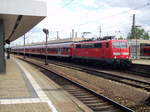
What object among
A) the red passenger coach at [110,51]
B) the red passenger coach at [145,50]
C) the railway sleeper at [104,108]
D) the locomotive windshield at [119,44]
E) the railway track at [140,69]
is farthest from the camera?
the red passenger coach at [145,50]

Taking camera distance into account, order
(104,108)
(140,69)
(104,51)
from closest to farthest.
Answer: (104,108) → (140,69) → (104,51)

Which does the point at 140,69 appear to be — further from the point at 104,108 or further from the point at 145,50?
the point at 145,50

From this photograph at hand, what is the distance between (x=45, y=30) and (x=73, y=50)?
8.90 metres

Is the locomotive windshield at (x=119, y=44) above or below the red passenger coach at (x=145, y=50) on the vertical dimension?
above

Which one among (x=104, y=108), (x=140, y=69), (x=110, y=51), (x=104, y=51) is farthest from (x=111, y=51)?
(x=104, y=108)

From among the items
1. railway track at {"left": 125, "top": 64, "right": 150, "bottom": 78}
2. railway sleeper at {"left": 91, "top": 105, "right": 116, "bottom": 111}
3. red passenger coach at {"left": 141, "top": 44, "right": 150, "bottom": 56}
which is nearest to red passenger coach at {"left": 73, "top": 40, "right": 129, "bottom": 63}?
railway track at {"left": 125, "top": 64, "right": 150, "bottom": 78}

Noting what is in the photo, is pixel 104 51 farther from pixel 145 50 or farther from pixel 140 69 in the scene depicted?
pixel 145 50

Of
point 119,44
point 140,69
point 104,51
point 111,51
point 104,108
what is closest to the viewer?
point 104,108

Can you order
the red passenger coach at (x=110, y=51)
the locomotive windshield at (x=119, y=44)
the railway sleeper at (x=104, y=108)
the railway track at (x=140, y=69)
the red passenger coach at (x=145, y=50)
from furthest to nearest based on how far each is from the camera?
1. the red passenger coach at (x=145, y=50)
2. the locomotive windshield at (x=119, y=44)
3. the red passenger coach at (x=110, y=51)
4. the railway track at (x=140, y=69)
5. the railway sleeper at (x=104, y=108)

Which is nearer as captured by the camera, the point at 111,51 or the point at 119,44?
the point at 111,51

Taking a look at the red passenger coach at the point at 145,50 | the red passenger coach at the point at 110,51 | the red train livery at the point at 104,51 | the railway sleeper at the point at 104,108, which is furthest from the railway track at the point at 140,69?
the red passenger coach at the point at 145,50

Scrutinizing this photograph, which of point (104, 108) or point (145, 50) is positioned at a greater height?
point (145, 50)

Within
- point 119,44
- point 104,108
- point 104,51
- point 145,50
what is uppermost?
point 119,44

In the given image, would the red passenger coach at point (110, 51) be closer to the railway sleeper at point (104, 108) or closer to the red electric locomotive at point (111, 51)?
the red electric locomotive at point (111, 51)
